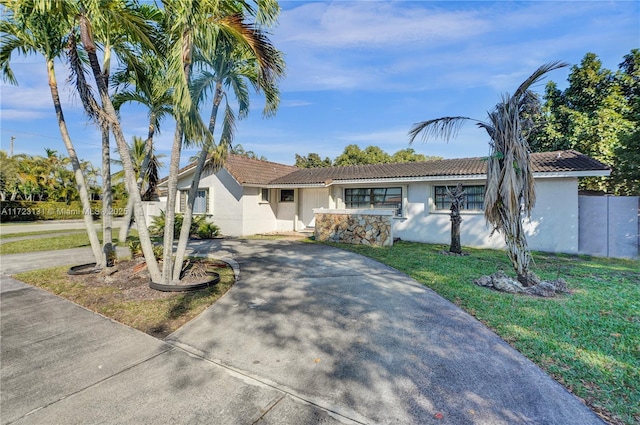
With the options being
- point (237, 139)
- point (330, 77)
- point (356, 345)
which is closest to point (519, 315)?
point (356, 345)

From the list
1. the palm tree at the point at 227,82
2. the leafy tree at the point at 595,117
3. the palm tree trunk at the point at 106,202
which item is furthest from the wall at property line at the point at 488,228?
the palm tree trunk at the point at 106,202

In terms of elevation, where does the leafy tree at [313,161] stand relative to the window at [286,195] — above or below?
above

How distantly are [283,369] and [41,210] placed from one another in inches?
1370

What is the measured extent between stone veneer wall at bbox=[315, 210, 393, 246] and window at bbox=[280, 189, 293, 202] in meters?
4.13

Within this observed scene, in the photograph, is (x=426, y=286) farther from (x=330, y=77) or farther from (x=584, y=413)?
(x=330, y=77)

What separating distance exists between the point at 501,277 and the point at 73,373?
7.46 m

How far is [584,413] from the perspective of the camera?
2.62 meters

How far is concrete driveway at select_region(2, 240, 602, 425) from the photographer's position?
2645 mm

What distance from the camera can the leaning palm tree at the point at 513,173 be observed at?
19.8 feet

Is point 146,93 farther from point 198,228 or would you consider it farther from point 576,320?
point 576,320

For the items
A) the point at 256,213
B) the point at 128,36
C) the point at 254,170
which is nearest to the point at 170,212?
the point at 128,36

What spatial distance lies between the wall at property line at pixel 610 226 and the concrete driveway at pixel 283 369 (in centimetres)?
934

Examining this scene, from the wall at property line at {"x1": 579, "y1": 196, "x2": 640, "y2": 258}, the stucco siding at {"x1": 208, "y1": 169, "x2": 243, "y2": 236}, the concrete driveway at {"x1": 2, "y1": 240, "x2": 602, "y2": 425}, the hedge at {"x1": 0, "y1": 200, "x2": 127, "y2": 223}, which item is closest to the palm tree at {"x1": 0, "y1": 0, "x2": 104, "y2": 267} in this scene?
the concrete driveway at {"x1": 2, "y1": 240, "x2": 602, "y2": 425}

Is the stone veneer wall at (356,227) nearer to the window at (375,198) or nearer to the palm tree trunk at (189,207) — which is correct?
the window at (375,198)
